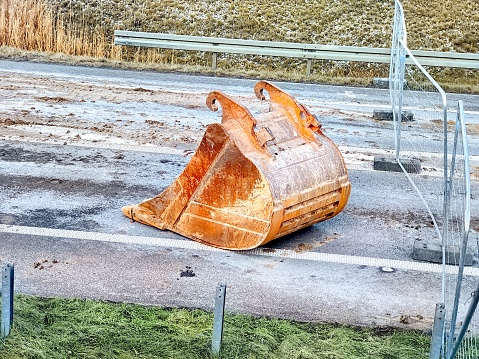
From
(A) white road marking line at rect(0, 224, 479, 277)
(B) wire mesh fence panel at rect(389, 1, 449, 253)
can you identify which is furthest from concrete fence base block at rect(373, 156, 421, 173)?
(A) white road marking line at rect(0, 224, 479, 277)

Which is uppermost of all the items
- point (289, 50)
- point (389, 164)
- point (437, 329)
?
point (289, 50)

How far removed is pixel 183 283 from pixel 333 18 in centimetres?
1655

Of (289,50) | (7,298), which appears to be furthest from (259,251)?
(289,50)

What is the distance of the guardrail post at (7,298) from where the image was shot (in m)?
4.94

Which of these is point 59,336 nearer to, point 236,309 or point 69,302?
point 69,302

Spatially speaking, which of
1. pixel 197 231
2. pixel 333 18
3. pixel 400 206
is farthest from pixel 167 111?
pixel 333 18

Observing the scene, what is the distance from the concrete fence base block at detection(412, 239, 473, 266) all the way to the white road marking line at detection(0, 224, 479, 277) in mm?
65

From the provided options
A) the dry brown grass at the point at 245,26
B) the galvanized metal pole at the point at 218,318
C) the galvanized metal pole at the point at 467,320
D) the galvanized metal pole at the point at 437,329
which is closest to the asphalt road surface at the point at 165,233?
the galvanized metal pole at the point at 218,318

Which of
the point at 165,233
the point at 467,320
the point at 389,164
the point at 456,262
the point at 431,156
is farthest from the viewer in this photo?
the point at 431,156

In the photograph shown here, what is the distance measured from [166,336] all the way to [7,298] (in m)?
1.05

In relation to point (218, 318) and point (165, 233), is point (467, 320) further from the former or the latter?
point (165, 233)

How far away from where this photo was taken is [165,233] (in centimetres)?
738

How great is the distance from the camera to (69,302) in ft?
19.1

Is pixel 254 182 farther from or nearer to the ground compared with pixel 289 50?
nearer to the ground
